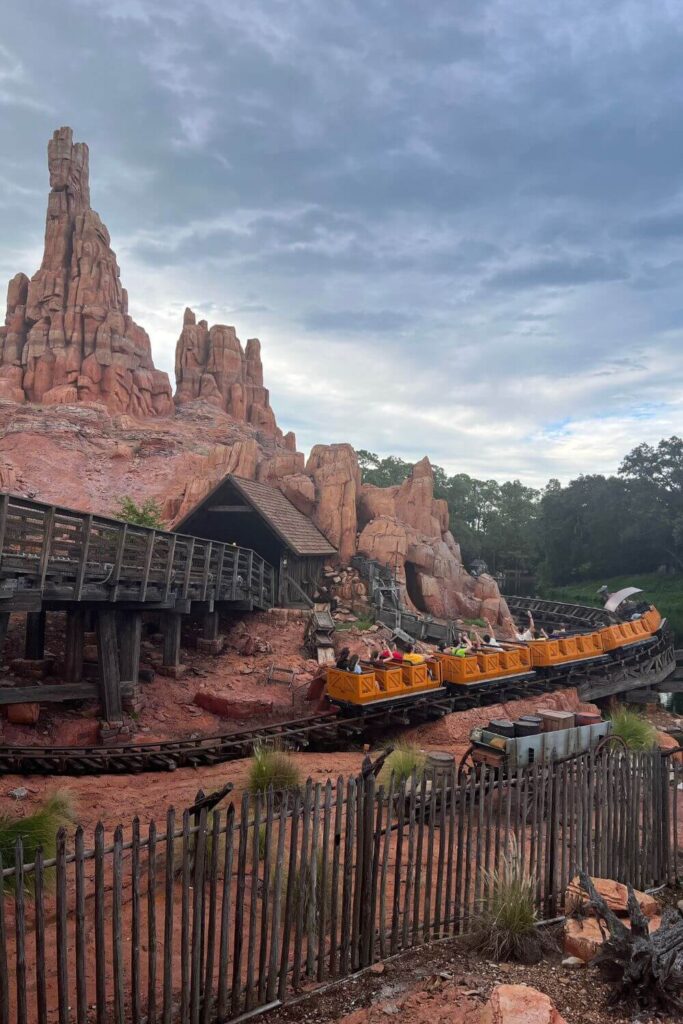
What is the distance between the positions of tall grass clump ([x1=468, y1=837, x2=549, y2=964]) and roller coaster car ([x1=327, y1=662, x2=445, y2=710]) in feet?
27.2

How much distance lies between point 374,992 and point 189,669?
1365 cm

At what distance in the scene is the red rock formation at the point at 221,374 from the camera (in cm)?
7569

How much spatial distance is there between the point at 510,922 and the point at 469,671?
1081 centimetres

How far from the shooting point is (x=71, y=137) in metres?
80.5

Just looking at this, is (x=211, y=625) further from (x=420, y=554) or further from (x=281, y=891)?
(x=281, y=891)

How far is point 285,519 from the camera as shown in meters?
24.6

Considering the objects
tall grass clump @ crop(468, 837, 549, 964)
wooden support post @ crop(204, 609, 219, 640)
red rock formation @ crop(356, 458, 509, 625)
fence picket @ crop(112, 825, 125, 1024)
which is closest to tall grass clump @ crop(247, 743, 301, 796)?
tall grass clump @ crop(468, 837, 549, 964)

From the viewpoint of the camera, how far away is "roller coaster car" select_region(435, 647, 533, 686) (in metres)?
15.9

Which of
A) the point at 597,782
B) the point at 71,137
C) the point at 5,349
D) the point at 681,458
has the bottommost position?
the point at 597,782

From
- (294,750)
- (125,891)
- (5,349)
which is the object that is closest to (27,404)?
(5,349)

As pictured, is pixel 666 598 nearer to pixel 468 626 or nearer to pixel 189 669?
pixel 468 626

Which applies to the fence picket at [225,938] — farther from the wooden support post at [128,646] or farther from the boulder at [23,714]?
the wooden support post at [128,646]

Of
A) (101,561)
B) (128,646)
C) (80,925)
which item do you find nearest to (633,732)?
(128,646)

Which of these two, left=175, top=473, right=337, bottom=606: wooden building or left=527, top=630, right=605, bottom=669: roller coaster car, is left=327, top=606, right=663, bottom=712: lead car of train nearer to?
left=527, top=630, right=605, bottom=669: roller coaster car
